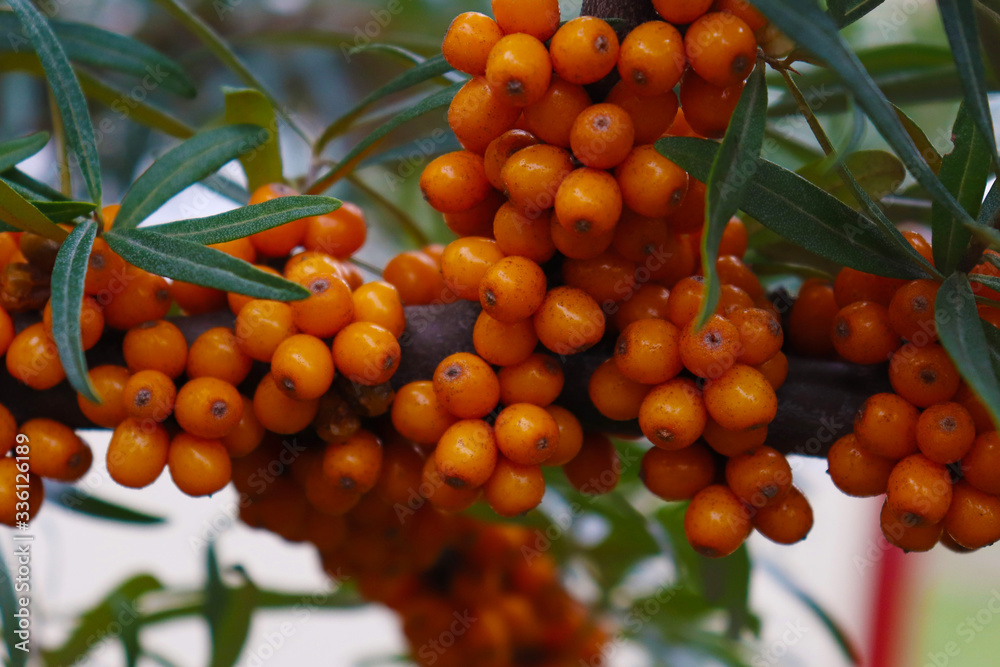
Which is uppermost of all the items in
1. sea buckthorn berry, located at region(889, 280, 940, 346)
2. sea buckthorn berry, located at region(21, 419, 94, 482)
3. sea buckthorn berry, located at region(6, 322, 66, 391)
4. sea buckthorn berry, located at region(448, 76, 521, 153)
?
sea buckthorn berry, located at region(889, 280, 940, 346)

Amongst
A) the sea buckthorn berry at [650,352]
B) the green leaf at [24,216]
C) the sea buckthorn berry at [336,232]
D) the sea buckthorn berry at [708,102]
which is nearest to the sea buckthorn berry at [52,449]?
the green leaf at [24,216]

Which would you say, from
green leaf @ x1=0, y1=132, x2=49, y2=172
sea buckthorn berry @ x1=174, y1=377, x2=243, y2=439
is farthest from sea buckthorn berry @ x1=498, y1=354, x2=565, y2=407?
green leaf @ x1=0, y1=132, x2=49, y2=172

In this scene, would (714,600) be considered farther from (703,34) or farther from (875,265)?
(703,34)

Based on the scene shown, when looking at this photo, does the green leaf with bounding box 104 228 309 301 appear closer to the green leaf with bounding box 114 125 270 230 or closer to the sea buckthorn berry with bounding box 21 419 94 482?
the green leaf with bounding box 114 125 270 230

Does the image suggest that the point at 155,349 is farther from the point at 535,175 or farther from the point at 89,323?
the point at 535,175

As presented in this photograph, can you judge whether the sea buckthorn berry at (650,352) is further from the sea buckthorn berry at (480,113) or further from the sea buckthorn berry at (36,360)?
the sea buckthorn berry at (36,360)

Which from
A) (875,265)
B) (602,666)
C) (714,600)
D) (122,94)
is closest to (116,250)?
(122,94)
